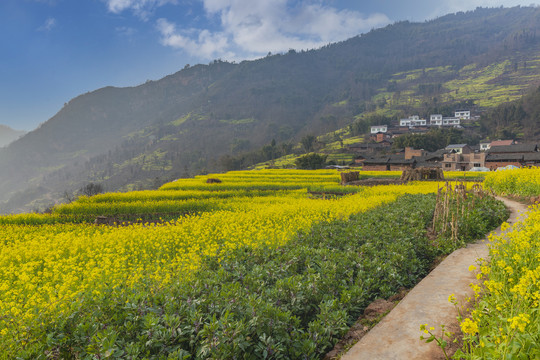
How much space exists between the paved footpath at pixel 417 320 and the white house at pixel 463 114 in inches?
6771

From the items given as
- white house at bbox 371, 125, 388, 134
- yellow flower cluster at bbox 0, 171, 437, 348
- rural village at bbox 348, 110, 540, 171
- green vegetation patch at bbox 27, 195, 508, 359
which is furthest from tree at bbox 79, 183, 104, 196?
white house at bbox 371, 125, 388, 134

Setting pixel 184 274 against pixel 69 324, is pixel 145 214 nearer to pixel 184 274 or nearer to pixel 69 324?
pixel 184 274

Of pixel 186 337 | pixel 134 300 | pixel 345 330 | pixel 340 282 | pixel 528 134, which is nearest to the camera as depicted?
pixel 186 337

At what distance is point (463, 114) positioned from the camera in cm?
15012

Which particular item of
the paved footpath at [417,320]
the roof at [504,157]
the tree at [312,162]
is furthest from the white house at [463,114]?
the paved footpath at [417,320]

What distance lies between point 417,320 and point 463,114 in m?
178

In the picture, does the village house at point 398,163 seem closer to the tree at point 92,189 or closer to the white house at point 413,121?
the tree at point 92,189

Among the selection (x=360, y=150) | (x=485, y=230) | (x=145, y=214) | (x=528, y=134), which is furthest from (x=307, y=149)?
(x=485, y=230)

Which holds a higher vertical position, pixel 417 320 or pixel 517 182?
pixel 417 320

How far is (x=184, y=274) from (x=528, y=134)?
13948cm

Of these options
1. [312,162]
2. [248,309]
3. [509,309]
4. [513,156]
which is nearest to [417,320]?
[509,309]

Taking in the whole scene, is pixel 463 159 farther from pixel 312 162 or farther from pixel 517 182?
pixel 517 182

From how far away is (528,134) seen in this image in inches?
4178

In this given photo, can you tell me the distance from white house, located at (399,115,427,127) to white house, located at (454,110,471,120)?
17.0 metres
